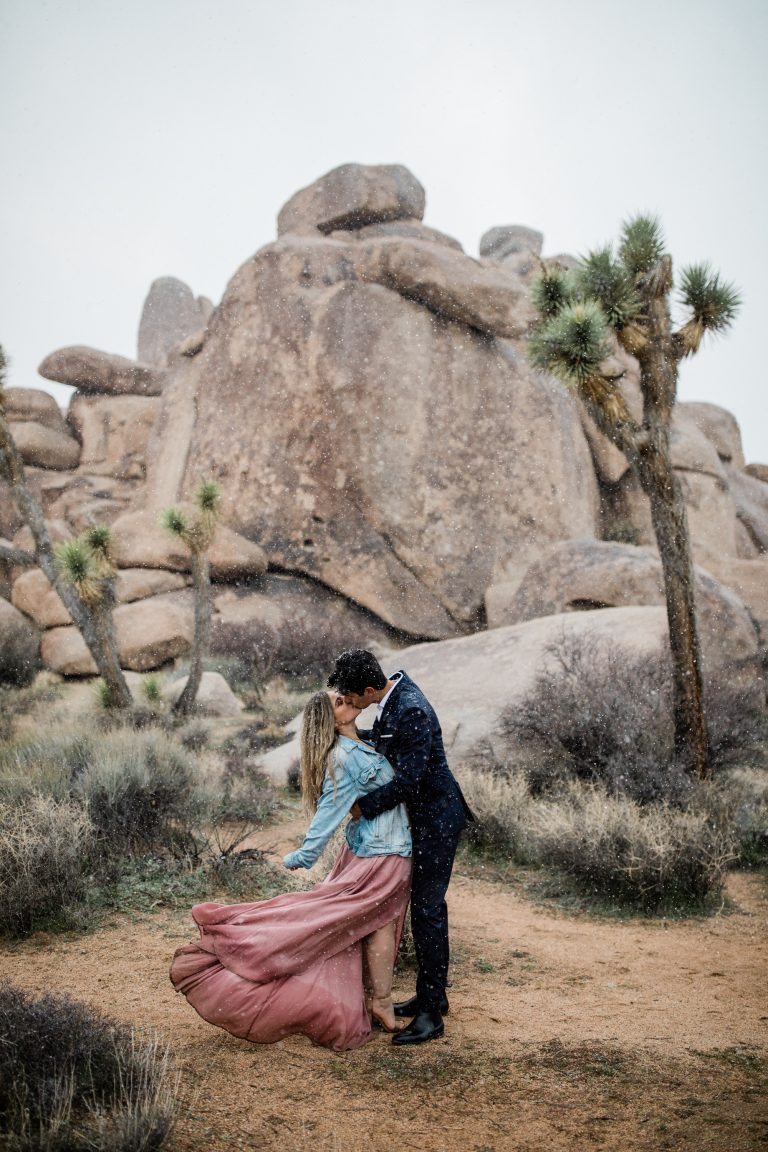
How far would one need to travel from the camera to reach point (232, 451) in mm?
20000

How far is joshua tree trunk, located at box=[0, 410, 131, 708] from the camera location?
1060 cm

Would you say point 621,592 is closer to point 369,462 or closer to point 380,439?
point 369,462

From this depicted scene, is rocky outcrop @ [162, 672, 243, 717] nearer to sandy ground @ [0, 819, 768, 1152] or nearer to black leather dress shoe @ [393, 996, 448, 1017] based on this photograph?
sandy ground @ [0, 819, 768, 1152]

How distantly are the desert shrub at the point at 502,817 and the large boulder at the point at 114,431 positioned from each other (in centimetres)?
1992

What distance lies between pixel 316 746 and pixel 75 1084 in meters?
1.46

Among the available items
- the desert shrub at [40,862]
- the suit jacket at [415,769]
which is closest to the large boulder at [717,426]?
the desert shrub at [40,862]

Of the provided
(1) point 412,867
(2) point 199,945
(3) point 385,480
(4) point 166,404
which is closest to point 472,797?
(1) point 412,867

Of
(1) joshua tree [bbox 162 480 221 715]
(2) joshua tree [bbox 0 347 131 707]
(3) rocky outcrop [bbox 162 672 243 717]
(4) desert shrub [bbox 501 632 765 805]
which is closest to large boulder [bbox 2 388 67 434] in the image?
(3) rocky outcrop [bbox 162 672 243 717]

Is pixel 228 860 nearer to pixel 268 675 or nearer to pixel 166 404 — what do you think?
pixel 268 675

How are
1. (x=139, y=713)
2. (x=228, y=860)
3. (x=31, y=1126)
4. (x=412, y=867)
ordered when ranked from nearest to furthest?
(x=31, y=1126)
(x=412, y=867)
(x=228, y=860)
(x=139, y=713)

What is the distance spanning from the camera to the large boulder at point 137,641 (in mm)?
16156

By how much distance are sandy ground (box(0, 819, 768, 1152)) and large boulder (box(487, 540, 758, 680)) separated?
21.8ft

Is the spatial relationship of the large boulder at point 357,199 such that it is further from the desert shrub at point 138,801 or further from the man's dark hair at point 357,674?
the man's dark hair at point 357,674

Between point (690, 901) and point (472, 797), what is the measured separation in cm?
209
